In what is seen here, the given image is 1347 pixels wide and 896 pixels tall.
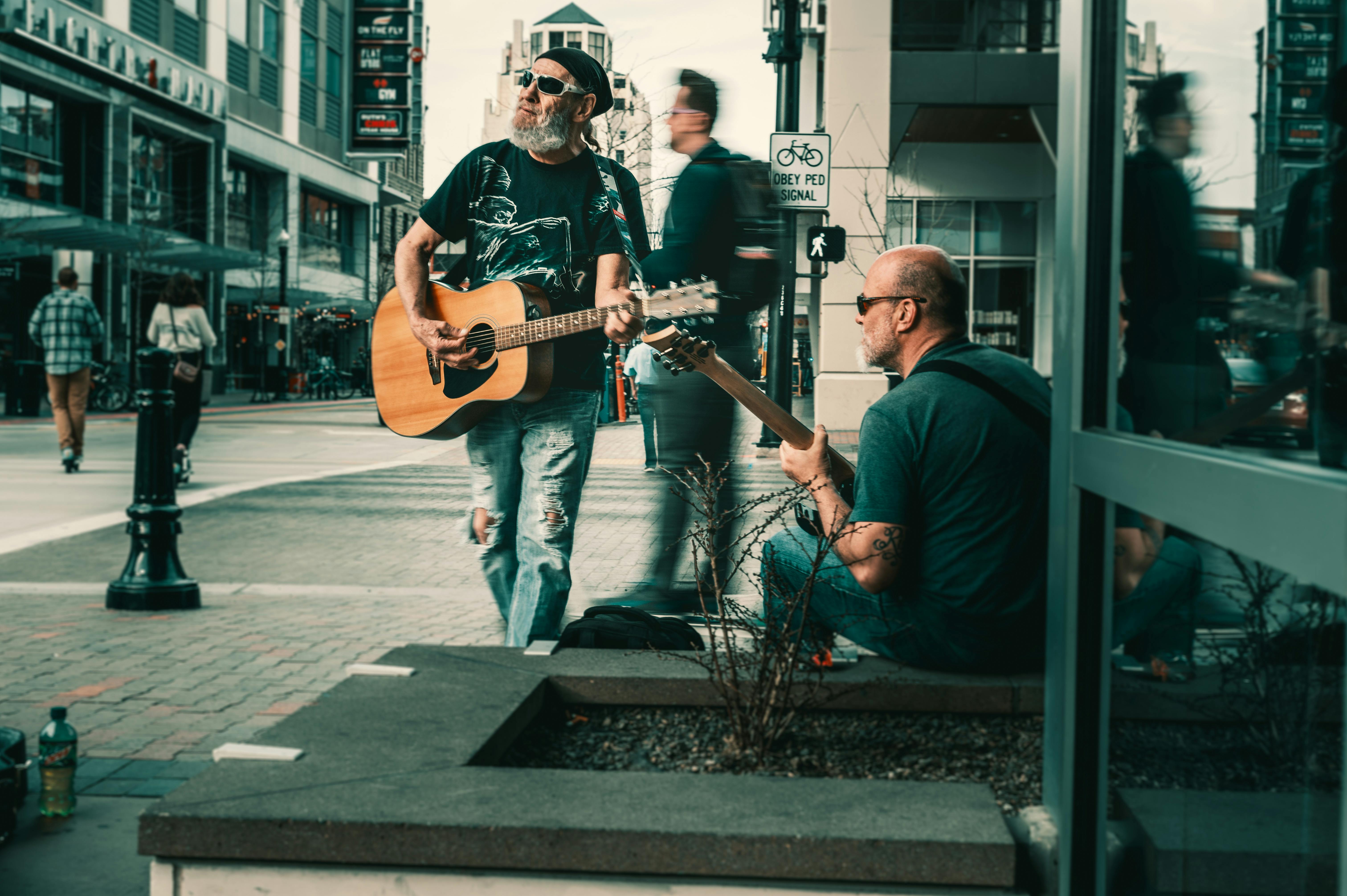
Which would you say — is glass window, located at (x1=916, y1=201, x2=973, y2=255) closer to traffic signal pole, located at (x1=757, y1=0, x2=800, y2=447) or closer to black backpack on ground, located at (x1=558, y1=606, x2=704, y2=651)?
traffic signal pole, located at (x1=757, y1=0, x2=800, y2=447)

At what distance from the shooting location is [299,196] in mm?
42469

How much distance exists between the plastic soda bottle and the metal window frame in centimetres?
226

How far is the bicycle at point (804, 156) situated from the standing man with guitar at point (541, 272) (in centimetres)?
503

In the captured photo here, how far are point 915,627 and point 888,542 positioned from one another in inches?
10.7

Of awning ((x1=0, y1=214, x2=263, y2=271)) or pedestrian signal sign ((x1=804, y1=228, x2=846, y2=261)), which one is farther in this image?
awning ((x1=0, y1=214, x2=263, y2=271))

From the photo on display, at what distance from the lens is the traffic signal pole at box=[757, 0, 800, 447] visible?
26.7 feet

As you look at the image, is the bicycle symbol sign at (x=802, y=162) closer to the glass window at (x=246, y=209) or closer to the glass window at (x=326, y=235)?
the glass window at (x=246, y=209)

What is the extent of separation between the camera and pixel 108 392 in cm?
2475

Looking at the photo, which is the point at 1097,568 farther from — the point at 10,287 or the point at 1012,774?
the point at 10,287

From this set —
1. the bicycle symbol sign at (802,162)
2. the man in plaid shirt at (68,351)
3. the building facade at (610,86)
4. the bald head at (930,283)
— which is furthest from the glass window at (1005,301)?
the bald head at (930,283)

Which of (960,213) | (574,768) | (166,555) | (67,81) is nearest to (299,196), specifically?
(67,81)

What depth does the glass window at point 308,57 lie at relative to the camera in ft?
131

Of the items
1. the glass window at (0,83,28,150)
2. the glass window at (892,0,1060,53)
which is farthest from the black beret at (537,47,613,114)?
the glass window at (0,83,28,150)

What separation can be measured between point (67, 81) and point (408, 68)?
889 inches
